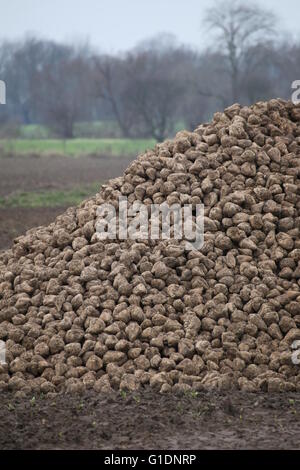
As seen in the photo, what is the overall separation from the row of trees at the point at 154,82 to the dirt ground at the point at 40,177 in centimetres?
1111

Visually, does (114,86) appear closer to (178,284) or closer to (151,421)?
(178,284)

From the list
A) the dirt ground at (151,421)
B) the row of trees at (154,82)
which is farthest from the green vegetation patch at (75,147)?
the dirt ground at (151,421)

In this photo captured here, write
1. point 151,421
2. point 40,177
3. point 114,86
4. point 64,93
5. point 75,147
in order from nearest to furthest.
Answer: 1. point 151,421
2. point 40,177
3. point 75,147
4. point 114,86
5. point 64,93

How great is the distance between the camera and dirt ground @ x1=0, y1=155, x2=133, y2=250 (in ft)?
43.5

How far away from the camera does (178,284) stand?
5.75m

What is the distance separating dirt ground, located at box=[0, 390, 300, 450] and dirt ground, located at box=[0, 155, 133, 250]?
6.15m

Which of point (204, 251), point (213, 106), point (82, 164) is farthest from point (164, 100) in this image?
point (204, 251)

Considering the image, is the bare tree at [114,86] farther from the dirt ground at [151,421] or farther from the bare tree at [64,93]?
the dirt ground at [151,421]

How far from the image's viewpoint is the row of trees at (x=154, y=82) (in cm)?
4016

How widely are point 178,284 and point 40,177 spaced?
15.8 meters

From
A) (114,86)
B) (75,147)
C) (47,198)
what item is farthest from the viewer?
(114,86)

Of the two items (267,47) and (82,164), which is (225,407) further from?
(267,47)

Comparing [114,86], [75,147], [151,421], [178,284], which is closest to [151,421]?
[151,421]
